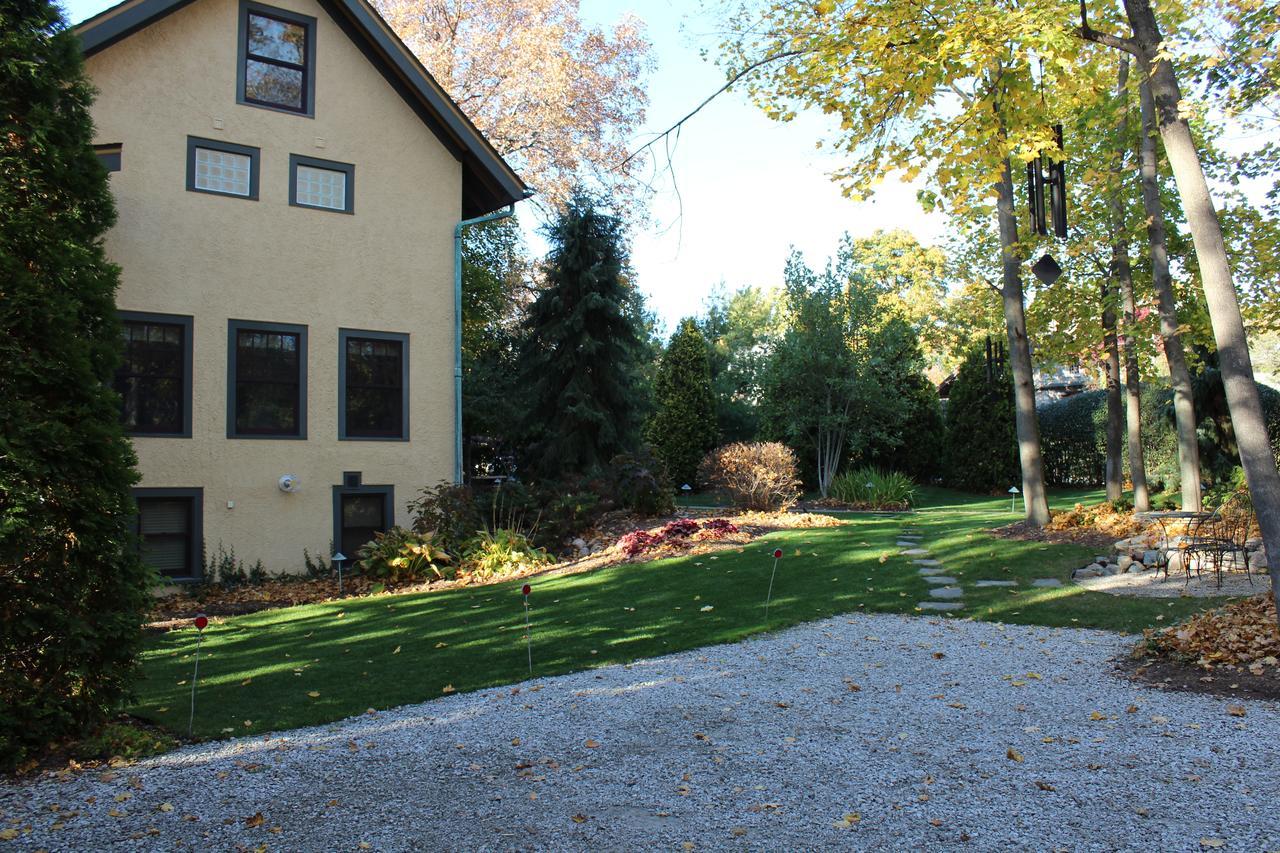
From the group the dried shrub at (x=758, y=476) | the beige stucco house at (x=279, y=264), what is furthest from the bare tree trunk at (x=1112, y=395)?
the beige stucco house at (x=279, y=264)

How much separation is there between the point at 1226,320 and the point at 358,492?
11.5 meters

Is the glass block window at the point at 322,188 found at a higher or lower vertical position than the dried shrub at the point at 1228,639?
higher

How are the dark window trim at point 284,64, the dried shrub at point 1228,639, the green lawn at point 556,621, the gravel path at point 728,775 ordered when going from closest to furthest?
the gravel path at point 728,775, the dried shrub at point 1228,639, the green lawn at point 556,621, the dark window trim at point 284,64

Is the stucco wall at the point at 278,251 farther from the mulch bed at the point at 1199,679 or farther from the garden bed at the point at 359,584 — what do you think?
the mulch bed at the point at 1199,679

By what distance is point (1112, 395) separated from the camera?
48.8 ft

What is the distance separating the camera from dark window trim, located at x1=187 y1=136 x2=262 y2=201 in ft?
40.7

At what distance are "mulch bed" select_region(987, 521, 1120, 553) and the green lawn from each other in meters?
0.34

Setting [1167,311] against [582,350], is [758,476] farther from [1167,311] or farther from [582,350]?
[1167,311]

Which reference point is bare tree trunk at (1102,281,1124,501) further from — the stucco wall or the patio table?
the stucco wall

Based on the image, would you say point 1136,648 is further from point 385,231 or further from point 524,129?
point 524,129

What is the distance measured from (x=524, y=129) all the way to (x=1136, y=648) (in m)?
19.5

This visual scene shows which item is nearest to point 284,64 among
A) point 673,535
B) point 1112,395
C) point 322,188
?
point 322,188

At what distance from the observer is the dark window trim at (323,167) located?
13.2m

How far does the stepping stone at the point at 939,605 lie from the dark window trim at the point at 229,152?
10.8 metres
